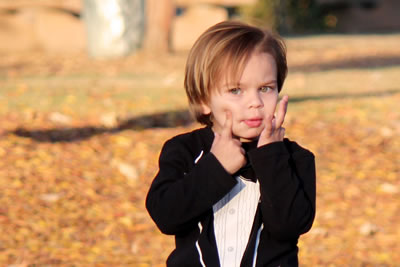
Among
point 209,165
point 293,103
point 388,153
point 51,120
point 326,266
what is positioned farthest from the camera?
point 293,103

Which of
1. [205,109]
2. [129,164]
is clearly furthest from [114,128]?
[205,109]

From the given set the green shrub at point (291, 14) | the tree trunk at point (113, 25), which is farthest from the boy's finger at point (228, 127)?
the green shrub at point (291, 14)

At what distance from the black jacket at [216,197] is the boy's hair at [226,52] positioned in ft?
0.68

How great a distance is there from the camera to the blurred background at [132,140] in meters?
5.05

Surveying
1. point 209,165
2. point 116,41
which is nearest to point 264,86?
point 209,165

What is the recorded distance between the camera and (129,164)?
6.63 meters

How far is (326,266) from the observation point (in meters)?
4.67

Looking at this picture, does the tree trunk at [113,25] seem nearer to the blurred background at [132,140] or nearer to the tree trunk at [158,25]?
the blurred background at [132,140]

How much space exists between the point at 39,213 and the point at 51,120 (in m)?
2.65

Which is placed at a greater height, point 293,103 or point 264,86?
point 264,86

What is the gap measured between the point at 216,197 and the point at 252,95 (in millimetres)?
342

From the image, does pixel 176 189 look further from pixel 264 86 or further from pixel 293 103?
pixel 293 103

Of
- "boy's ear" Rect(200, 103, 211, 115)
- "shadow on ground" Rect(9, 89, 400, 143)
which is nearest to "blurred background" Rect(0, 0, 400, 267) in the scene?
"shadow on ground" Rect(9, 89, 400, 143)

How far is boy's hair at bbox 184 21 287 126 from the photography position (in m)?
2.45
